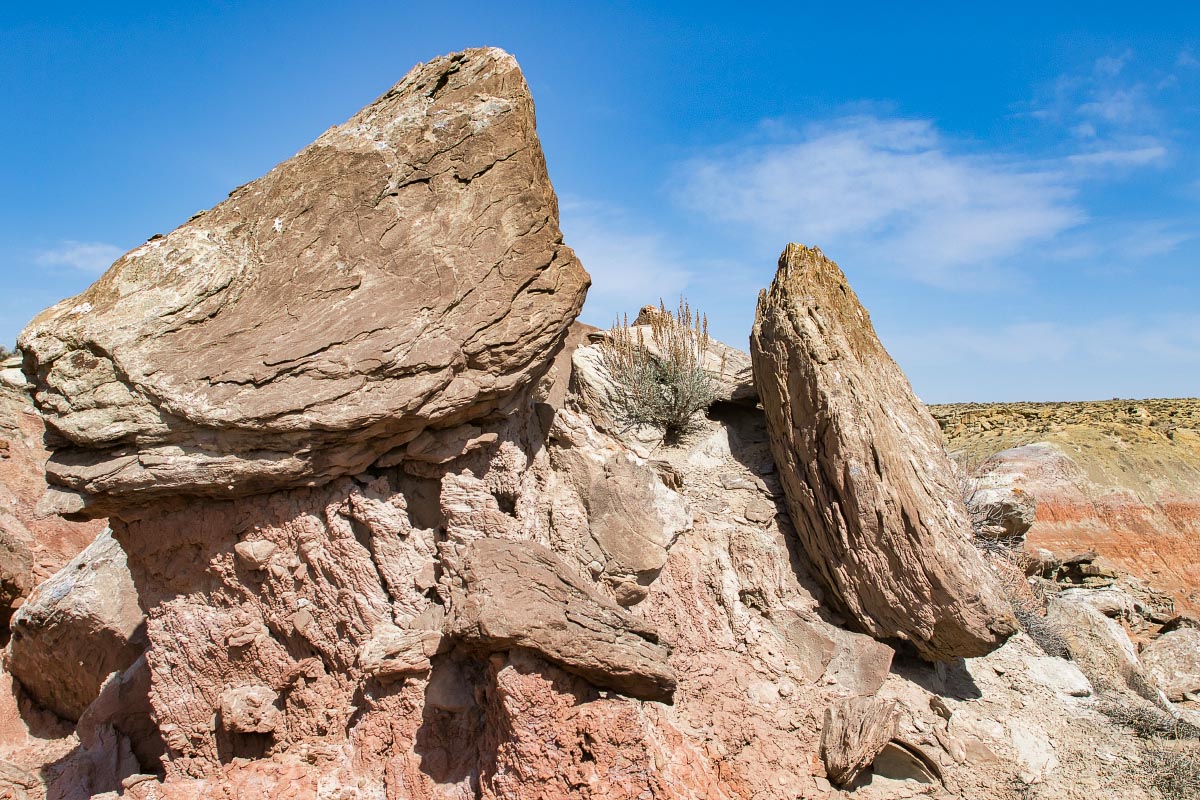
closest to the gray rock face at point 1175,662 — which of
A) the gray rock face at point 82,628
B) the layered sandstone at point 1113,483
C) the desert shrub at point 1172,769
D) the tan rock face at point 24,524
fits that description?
the desert shrub at point 1172,769

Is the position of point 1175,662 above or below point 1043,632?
below

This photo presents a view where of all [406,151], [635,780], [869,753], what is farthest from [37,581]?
[869,753]

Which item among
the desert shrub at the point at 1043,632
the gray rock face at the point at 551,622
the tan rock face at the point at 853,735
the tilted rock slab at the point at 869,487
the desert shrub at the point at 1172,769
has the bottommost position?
the desert shrub at the point at 1172,769

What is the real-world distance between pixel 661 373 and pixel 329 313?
3.08 meters

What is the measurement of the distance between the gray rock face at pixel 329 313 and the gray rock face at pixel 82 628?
2.33 meters

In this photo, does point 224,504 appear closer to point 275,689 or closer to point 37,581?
point 275,689

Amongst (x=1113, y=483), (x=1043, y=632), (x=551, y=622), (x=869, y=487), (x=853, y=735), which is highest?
(x=1113, y=483)

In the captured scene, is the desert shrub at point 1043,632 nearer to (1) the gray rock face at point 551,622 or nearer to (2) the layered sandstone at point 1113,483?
(1) the gray rock face at point 551,622

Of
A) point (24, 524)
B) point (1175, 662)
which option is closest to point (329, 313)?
point (24, 524)

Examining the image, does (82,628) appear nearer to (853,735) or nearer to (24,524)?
(24,524)

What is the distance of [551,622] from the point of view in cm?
374

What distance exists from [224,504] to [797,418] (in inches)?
138

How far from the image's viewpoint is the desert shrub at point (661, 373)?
21.2 feet

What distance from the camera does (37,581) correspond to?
319 inches
